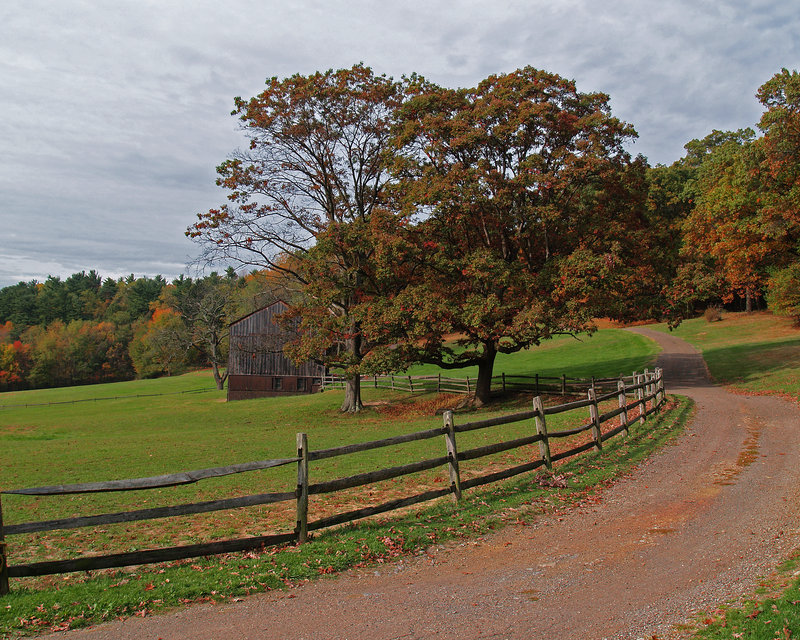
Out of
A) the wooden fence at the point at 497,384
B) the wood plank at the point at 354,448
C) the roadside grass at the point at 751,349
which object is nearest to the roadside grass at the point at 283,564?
the wood plank at the point at 354,448

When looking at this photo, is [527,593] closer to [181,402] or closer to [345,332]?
[345,332]

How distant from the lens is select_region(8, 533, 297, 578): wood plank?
229 inches

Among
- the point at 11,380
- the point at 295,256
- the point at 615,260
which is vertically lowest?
the point at 11,380

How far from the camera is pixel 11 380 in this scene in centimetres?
9875

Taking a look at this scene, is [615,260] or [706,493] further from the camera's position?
[615,260]

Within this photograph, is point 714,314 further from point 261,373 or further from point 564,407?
point 564,407

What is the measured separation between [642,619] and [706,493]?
16.6 ft

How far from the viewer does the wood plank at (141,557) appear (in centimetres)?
582

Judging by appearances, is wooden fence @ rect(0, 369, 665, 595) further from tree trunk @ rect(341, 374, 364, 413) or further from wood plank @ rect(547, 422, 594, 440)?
tree trunk @ rect(341, 374, 364, 413)

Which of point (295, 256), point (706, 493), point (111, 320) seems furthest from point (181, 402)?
point (111, 320)

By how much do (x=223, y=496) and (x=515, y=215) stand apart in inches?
655

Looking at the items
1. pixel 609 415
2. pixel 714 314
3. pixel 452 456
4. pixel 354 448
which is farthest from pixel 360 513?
pixel 714 314

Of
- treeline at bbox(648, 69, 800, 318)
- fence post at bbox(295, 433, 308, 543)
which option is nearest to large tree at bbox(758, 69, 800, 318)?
treeline at bbox(648, 69, 800, 318)

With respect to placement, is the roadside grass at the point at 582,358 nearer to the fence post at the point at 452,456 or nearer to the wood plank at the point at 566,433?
the wood plank at the point at 566,433
